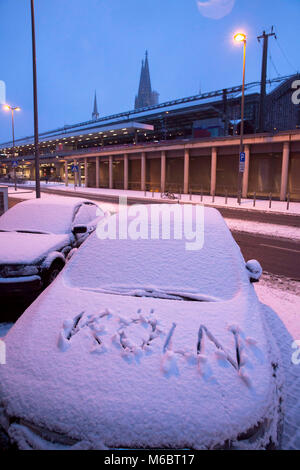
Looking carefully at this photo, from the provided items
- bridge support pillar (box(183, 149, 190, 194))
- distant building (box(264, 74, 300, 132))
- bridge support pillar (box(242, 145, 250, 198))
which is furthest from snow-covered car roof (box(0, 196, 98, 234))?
distant building (box(264, 74, 300, 132))

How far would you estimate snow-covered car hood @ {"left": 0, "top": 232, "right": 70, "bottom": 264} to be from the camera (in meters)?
4.78

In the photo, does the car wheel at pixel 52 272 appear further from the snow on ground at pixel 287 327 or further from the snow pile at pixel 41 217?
the snow on ground at pixel 287 327

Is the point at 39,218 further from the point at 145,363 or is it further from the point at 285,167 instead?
the point at 285,167

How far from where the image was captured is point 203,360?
1940 millimetres

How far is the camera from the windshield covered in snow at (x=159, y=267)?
277 cm

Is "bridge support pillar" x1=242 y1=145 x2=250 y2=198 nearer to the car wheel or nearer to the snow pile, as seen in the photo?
the snow pile

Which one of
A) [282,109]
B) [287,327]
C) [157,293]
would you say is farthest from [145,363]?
[282,109]

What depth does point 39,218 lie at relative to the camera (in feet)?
21.4

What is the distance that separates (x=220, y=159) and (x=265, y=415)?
30867mm

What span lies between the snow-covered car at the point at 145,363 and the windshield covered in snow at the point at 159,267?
1cm

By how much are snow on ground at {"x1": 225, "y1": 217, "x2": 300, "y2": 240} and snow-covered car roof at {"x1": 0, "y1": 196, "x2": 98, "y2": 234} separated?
7.42m

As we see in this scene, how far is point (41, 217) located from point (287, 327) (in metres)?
4.94

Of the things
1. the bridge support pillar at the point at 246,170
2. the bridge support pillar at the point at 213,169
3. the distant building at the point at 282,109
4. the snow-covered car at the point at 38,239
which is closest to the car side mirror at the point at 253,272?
the snow-covered car at the point at 38,239
